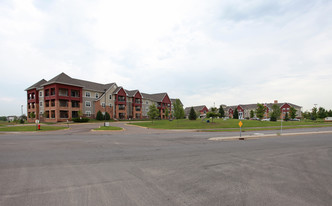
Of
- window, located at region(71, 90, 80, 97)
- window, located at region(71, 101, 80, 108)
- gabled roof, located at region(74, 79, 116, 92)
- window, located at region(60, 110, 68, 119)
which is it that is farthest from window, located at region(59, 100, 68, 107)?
gabled roof, located at region(74, 79, 116, 92)

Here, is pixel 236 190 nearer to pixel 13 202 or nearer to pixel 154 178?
pixel 154 178

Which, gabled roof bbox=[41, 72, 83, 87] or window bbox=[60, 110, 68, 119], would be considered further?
window bbox=[60, 110, 68, 119]

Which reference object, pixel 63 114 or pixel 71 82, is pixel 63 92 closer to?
pixel 71 82

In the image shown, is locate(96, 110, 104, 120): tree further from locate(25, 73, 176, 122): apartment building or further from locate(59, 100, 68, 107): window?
locate(59, 100, 68, 107): window

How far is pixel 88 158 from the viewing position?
26.2 feet

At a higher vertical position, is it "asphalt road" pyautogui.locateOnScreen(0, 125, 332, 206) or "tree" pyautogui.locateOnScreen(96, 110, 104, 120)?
"tree" pyautogui.locateOnScreen(96, 110, 104, 120)

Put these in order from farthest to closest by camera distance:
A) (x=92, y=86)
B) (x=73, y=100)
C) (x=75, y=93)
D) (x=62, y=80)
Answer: (x=92, y=86) → (x=75, y=93) → (x=73, y=100) → (x=62, y=80)

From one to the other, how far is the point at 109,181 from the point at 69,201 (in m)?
1.36

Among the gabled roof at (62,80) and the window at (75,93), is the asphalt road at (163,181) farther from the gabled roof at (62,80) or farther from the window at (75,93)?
the window at (75,93)

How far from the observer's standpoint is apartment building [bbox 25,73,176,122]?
43.2 metres

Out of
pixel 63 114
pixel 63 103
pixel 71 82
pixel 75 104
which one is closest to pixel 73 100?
pixel 75 104

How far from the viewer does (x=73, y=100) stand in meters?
46.2

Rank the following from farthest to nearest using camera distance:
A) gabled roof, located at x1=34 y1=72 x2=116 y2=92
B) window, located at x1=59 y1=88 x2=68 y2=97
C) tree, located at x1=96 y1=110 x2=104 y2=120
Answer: tree, located at x1=96 y1=110 x2=104 y2=120, window, located at x1=59 y1=88 x2=68 y2=97, gabled roof, located at x1=34 y1=72 x2=116 y2=92

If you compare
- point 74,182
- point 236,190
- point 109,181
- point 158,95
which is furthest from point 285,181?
point 158,95
